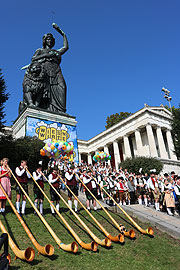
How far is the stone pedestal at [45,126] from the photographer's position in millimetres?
20203

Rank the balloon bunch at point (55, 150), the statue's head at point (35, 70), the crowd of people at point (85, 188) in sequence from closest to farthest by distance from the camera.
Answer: the crowd of people at point (85, 188) < the balloon bunch at point (55, 150) < the statue's head at point (35, 70)

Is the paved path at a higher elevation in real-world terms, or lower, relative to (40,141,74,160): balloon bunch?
lower

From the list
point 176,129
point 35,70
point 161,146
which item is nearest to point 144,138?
point 161,146

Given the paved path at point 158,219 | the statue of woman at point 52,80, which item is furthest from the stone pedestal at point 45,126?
the paved path at point 158,219

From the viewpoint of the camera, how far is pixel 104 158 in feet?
76.1

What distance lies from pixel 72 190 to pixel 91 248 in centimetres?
461

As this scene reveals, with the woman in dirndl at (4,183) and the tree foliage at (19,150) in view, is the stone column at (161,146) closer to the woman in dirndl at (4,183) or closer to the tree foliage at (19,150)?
the tree foliage at (19,150)

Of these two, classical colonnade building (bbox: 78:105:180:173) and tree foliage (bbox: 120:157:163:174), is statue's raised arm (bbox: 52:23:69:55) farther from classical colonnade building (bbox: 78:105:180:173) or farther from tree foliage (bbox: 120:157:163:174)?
classical colonnade building (bbox: 78:105:180:173)

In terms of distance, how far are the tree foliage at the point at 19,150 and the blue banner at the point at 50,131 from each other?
6.94 ft

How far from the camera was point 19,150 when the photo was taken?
1667 cm

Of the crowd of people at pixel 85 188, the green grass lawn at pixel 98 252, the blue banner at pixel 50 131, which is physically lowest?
the green grass lawn at pixel 98 252

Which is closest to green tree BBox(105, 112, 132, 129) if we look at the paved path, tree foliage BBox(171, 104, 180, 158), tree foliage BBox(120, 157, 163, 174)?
tree foliage BBox(171, 104, 180, 158)

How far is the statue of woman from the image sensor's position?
969 inches

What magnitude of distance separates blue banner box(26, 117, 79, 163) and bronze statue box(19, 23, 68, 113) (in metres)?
2.88
